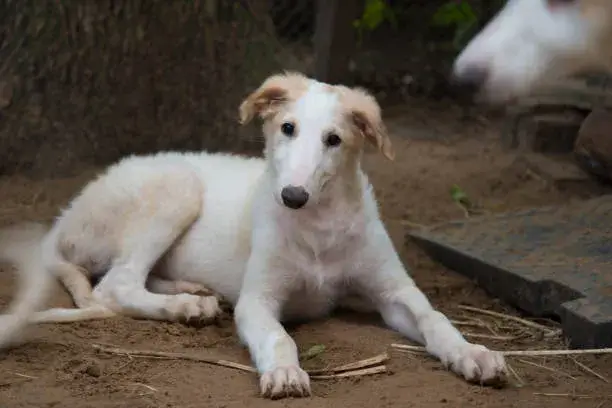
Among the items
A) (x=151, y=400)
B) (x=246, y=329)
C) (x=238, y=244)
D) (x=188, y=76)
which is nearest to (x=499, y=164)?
(x=188, y=76)

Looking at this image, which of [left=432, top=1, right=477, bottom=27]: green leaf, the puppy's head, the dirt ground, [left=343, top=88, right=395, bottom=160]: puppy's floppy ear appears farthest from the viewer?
[left=432, top=1, right=477, bottom=27]: green leaf

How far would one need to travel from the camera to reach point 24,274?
166 inches

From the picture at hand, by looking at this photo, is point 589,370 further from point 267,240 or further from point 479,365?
point 267,240

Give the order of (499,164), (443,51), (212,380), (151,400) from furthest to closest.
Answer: (443,51) < (499,164) < (212,380) < (151,400)

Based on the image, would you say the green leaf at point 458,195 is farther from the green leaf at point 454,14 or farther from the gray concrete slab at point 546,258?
the green leaf at point 454,14

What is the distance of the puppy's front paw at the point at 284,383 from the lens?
3.36 m

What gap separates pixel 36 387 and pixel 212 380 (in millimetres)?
626

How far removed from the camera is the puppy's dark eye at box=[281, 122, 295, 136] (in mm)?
3879

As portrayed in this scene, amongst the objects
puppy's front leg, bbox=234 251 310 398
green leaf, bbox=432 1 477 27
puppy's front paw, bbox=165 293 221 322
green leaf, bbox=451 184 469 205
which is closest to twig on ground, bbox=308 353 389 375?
puppy's front leg, bbox=234 251 310 398

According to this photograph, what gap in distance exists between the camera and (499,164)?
709 centimetres

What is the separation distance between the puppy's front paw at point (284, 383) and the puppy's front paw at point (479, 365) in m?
0.60

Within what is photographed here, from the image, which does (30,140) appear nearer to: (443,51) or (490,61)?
(490,61)

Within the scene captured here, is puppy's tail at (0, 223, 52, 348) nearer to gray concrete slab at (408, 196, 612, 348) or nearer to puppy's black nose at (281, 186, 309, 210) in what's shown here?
puppy's black nose at (281, 186, 309, 210)

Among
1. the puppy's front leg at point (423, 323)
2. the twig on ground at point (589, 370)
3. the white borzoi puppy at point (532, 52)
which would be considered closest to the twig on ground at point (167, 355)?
the puppy's front leg at point (423, 323)
